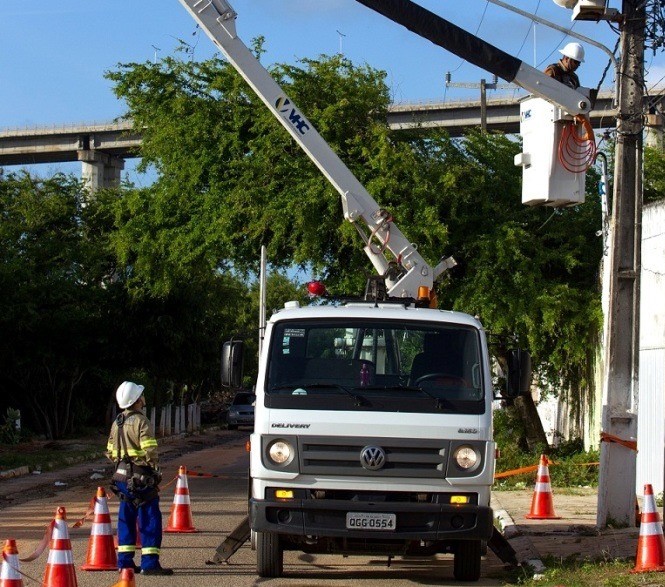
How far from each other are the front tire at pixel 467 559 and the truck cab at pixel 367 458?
329 mm

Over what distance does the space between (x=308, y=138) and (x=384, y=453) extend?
7286mm

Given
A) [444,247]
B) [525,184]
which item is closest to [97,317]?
[444,247]

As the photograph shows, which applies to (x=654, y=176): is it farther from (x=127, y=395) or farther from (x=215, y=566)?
(x=127, y=395)

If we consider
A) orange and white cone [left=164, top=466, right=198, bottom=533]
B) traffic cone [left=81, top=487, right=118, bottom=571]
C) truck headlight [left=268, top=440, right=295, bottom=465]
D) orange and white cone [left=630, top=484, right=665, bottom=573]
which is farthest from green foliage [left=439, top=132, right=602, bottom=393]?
truck headlight [left=268, top=440, right=295, bottom=465]

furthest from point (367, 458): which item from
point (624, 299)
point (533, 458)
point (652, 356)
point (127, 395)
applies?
point (533, 458)

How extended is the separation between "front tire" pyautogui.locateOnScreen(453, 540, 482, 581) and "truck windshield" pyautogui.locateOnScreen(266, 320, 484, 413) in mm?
1348

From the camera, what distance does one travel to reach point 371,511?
399 inches

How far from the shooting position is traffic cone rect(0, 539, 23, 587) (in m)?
8.03

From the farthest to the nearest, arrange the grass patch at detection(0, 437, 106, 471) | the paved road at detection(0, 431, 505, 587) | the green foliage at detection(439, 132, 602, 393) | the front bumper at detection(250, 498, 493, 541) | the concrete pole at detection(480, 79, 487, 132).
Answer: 1. the concrete pole at detection(480, 79, 487, 132)
2. the grass patch at detection(0, 437, 106, 471)
3. the green foliage at detection(439, 132, 602, 393)
4. the paved road at detection(0, 431, 505, 587)
5. the front bumper at detection(250, 498, 493, 541)

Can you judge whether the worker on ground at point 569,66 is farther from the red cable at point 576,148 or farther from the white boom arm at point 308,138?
the white boom arm at point 308,138

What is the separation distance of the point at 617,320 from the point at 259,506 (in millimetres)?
5616

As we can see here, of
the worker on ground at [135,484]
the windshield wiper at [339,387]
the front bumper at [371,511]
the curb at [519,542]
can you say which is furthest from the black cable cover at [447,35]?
the curb at [519,542]

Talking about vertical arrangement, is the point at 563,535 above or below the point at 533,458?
above

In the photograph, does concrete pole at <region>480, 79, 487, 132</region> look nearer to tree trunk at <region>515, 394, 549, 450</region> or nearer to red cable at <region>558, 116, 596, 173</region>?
tree trunk at <region>515, 394, 549, 450</region>
